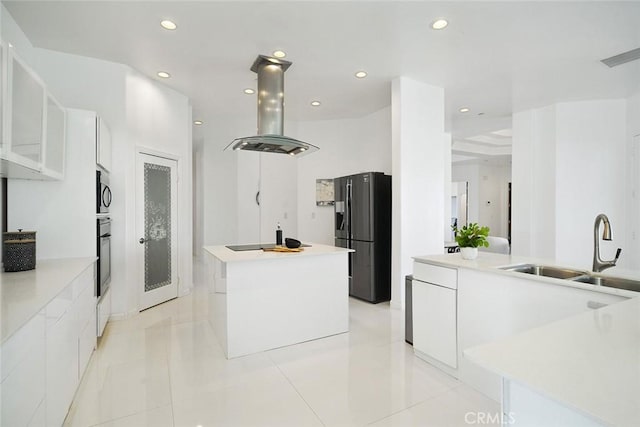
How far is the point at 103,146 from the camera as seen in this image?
10.2 ft

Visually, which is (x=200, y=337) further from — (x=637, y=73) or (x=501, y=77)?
(x=637, y=73)

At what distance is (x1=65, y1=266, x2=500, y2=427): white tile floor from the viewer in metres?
1.88

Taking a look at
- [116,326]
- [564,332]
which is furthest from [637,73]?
[116,326]

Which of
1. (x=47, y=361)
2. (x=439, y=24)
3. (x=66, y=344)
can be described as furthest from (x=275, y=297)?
(x=439, y=24)

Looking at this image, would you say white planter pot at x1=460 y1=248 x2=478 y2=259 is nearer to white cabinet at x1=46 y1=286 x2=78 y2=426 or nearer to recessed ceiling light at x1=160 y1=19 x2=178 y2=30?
white cabinet at x1=46 y1=286 x2=78 y2=426

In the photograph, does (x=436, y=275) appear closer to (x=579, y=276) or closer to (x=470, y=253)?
(x=470, y=253)

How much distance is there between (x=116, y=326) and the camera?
338 centimetres

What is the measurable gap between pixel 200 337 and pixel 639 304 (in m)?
3.19

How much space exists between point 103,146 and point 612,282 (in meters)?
4.19

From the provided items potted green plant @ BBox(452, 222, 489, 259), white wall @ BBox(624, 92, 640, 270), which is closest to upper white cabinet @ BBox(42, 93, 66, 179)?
potted green plant @ BBox(452, 222, 489, 259)

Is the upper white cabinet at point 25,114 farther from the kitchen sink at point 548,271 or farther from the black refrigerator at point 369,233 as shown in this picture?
the black refrigerator at point 369,233

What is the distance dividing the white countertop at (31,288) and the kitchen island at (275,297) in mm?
1043

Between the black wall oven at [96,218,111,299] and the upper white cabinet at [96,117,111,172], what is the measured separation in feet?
1.85

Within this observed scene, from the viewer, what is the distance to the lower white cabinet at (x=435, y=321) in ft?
7.66
